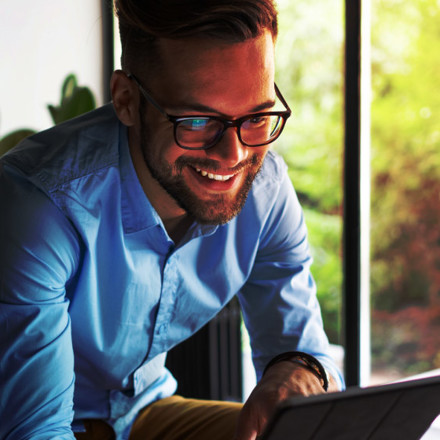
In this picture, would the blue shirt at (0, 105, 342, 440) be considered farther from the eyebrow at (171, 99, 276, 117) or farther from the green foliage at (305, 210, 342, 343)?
the green foliage at (305, 210, 342, 343)

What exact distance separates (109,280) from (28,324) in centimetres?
23

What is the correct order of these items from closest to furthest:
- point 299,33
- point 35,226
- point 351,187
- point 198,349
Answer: point 35,226, point 351,187, point 198,349, point 299,33

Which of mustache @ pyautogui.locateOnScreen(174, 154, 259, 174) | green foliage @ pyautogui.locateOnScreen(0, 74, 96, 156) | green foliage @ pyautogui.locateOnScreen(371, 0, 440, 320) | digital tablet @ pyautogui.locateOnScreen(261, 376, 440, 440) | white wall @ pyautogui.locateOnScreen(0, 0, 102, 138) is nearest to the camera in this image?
digital tablet @ pyautogui.locateOnScreen(261, 376, 440, 440)

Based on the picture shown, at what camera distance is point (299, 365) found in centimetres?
142

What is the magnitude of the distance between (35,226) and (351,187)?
1832mm

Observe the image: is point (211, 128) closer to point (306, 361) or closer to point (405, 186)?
point (306, 361)

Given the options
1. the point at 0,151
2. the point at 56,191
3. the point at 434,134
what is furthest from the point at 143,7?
the point at 434,134

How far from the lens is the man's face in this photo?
1.26 meters

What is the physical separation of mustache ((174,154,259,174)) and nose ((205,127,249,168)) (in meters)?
0.01

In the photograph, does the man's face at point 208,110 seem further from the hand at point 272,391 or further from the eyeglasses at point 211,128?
the hand at point 272,391

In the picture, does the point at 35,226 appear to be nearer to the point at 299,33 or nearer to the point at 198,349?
the point at 198,349

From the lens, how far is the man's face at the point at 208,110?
1.26 metres

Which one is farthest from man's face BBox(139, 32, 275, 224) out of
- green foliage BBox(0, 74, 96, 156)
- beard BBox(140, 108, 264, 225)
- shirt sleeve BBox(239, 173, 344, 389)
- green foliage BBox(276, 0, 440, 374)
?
green foliage BBox(276, 0, 440, 374)

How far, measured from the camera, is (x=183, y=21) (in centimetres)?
126
